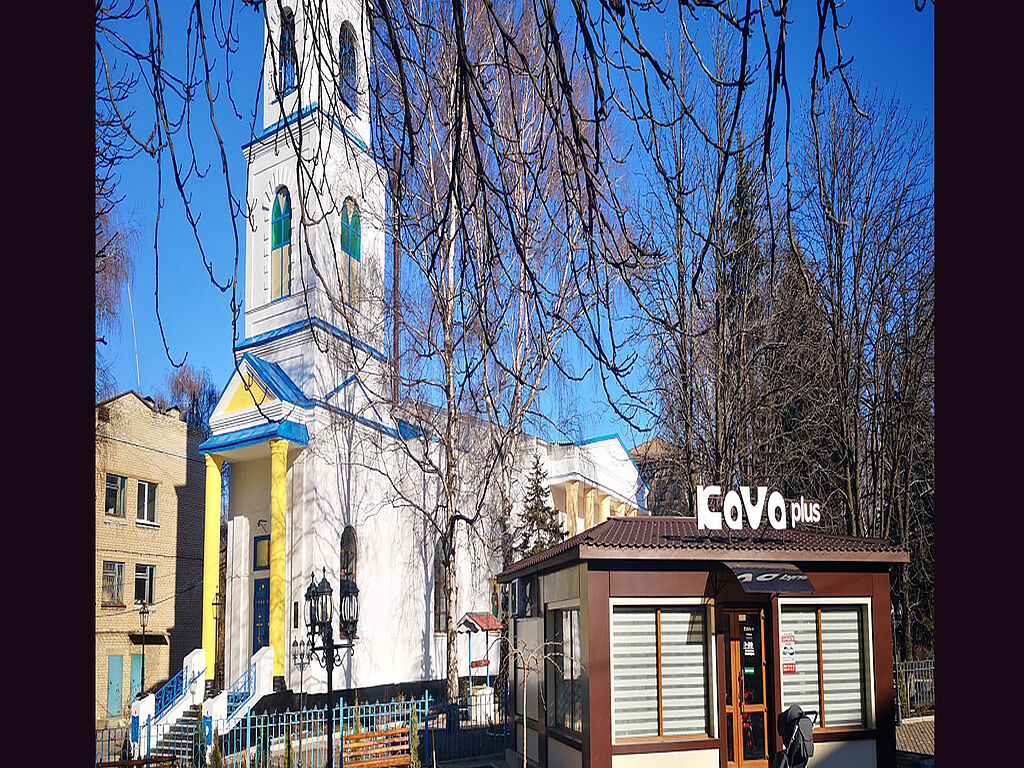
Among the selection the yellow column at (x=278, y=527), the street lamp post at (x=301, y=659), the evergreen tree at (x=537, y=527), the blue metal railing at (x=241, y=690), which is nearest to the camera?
the blue metal railing at (x=241, y=690)

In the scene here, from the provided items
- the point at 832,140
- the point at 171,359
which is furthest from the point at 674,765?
the point at 832,140

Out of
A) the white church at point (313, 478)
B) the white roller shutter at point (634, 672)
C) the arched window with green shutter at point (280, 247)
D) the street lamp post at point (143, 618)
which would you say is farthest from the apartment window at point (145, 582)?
the white roller shutter at point (634, 672)

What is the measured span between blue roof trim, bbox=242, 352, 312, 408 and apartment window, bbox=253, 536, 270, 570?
2.83 metres

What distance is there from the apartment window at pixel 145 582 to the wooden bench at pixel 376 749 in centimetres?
1314

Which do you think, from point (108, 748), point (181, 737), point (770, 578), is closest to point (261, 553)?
point (181, 737)

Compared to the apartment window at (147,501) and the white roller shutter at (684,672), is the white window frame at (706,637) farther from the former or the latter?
the apartment window at (147,501)

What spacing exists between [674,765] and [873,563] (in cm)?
309

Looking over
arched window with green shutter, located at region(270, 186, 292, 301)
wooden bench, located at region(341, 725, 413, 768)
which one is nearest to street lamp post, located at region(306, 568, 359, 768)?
wooden bench, located at region(341, 725, 413, 768)

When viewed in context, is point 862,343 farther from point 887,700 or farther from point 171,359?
point 171,359

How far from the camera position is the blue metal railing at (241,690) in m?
15.9

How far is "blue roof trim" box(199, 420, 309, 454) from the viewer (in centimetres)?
1739

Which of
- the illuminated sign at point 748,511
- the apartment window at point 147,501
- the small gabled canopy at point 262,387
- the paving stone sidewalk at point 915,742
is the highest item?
the small gabled canopy at point 262,387

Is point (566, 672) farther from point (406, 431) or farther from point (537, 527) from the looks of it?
point (537, 527)

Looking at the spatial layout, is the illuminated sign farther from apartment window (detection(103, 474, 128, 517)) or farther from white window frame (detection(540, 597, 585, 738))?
apartment window (detection(103, 474, 128, 517))
